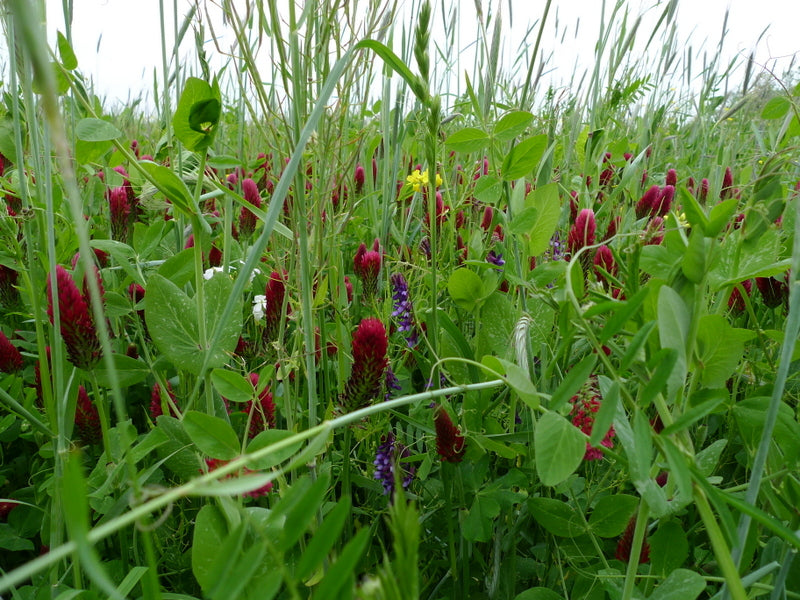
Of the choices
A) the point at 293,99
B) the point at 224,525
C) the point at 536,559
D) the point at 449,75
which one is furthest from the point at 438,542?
the point at 449,75

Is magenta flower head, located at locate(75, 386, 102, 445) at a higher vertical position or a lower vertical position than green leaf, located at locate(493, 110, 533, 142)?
lower

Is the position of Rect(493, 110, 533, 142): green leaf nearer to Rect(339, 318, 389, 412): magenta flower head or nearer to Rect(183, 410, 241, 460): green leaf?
Rect(339, 318, 389, 412): magenta flower head

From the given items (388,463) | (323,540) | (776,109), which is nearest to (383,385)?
(388,463)

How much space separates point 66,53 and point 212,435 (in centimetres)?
56

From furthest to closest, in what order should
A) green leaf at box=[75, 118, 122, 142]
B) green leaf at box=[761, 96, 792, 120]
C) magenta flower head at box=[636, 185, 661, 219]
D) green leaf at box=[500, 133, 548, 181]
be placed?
magenta flower head at box=[636, 185, 661, 219]
green leaf at box=[761, 96, 792, 120]
green leaf at box=[500, 133, 548, 181]
green leaf at box=[75, 118, 122, 142]

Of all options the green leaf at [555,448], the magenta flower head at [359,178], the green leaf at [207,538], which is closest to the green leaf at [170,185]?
the green leaf at [207,538]

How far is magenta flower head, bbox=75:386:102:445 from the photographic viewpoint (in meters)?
0.78

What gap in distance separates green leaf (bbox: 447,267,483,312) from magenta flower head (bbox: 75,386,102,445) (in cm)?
48

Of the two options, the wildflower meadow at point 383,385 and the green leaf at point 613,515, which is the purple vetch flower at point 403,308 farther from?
the green leaf at point 613,515

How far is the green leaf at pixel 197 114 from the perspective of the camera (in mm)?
601

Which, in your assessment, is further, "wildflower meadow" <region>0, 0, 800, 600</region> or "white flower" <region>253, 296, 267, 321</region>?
"white flower" <region>253, 296, 267, 321</region>

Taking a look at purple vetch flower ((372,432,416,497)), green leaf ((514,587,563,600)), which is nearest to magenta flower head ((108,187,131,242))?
purple vetch flower ((372,432,416,497))

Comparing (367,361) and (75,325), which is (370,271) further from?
(75,325)

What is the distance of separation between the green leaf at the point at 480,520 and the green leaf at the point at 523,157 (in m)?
0.39
